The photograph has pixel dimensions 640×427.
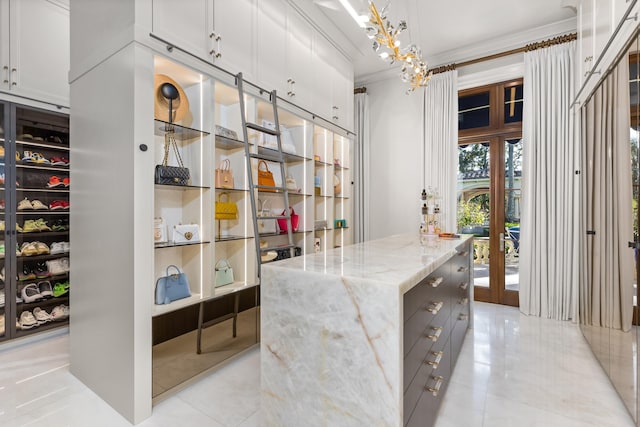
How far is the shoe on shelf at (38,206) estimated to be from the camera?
3.02 m

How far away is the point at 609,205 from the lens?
86.6 inches

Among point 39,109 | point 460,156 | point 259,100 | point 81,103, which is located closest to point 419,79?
point 259,100

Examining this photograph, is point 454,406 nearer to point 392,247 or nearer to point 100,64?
point 392,247

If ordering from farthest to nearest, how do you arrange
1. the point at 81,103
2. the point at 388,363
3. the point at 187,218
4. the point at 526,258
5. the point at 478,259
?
the point at 478,259
the point at 526,258
the point at 187,218
the point at 81,103
the point at 388,363

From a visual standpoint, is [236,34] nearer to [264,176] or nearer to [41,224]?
[264,176]

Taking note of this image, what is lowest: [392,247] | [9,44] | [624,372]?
[624,372]

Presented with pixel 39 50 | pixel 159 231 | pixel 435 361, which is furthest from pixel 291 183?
pixel 39 50

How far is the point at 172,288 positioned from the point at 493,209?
380cm

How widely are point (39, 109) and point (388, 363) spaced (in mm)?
→ 3780

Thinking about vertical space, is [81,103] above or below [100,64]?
below

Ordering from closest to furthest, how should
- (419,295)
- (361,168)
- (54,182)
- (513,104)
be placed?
1. (419,295)
2. (54,182)
3. (513,104)
4. (361,168)

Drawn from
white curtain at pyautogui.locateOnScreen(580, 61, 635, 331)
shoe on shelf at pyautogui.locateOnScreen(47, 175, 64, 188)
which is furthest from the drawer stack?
shoe on shelf at pyautogui.locateOnScreen(47, 175, 64, 188)

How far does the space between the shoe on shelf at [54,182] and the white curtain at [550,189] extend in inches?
201

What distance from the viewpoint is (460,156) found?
424 cm
